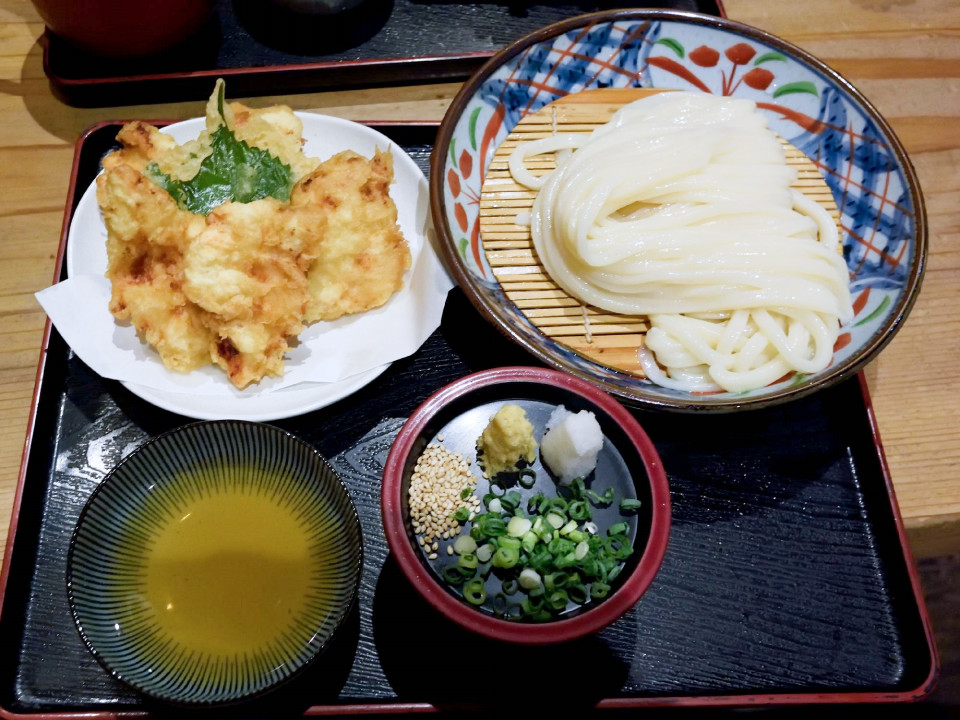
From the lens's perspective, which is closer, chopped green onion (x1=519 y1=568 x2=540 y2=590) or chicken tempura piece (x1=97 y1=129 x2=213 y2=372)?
chopped green onion (x1=519 y1=568 x2=540 y2=590)

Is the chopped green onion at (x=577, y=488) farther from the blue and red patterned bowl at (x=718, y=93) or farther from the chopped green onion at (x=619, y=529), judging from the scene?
the blue and red patterned bowl at (x=718, y=93)

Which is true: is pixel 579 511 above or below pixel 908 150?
below

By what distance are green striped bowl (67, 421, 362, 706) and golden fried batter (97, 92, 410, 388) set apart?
0.31 meters

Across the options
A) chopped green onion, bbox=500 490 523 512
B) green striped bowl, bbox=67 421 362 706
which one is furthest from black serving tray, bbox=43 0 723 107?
chopped green onion, bbox=500 490 523 512

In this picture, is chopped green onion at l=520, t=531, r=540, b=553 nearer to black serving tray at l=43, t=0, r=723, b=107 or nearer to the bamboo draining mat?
the bamboo draining mat

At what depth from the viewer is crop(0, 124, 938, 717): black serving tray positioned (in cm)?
164

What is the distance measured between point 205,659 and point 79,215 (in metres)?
1.36

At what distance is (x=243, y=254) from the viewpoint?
1.79m

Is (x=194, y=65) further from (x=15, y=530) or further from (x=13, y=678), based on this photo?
(x=13, y=678)

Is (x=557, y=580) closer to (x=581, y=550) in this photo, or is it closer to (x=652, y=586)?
(x=581, y=550)

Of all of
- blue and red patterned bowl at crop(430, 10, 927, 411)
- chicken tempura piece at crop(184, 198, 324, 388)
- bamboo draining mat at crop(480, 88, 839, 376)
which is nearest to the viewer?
chicken tempura piece at crop(184, 198, 324, 388)

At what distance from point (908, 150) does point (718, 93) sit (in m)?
0.79

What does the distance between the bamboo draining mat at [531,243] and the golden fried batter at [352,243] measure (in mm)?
339

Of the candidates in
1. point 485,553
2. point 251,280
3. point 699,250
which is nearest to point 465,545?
point 485,553
